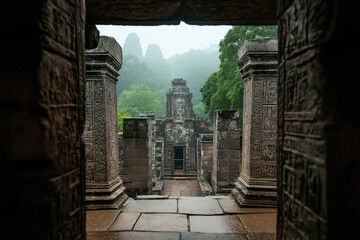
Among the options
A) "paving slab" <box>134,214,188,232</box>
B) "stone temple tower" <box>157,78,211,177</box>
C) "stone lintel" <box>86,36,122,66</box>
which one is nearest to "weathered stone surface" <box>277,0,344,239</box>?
"paving slab" <box>134,214,188,232</box>

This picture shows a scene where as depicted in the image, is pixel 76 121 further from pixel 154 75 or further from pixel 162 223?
pixel 154 75

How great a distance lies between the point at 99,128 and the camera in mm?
3318

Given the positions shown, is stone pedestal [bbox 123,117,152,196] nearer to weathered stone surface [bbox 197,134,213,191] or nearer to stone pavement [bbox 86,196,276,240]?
stone pavement [bbox 86,196,276,240]

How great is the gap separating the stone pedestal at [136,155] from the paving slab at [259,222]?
2846mm

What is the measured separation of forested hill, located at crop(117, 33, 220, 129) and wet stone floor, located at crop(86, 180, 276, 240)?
1791 centimetres

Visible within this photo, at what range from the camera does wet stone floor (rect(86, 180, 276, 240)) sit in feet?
8.07

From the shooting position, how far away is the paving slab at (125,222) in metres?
2.61

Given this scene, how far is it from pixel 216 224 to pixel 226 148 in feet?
9.99

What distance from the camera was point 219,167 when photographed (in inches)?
224

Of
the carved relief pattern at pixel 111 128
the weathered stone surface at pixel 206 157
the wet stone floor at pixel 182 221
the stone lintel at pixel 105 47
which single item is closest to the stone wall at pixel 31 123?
the wet stone floor at pixel 182 221

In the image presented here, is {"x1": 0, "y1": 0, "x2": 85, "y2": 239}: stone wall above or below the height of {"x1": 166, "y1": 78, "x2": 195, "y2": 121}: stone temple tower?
below

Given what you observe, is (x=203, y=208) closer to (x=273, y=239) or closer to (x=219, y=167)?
(x=273, y=239)

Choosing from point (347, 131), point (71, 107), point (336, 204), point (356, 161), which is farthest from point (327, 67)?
point (71, 107)

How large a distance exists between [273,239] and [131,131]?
3.81 m
